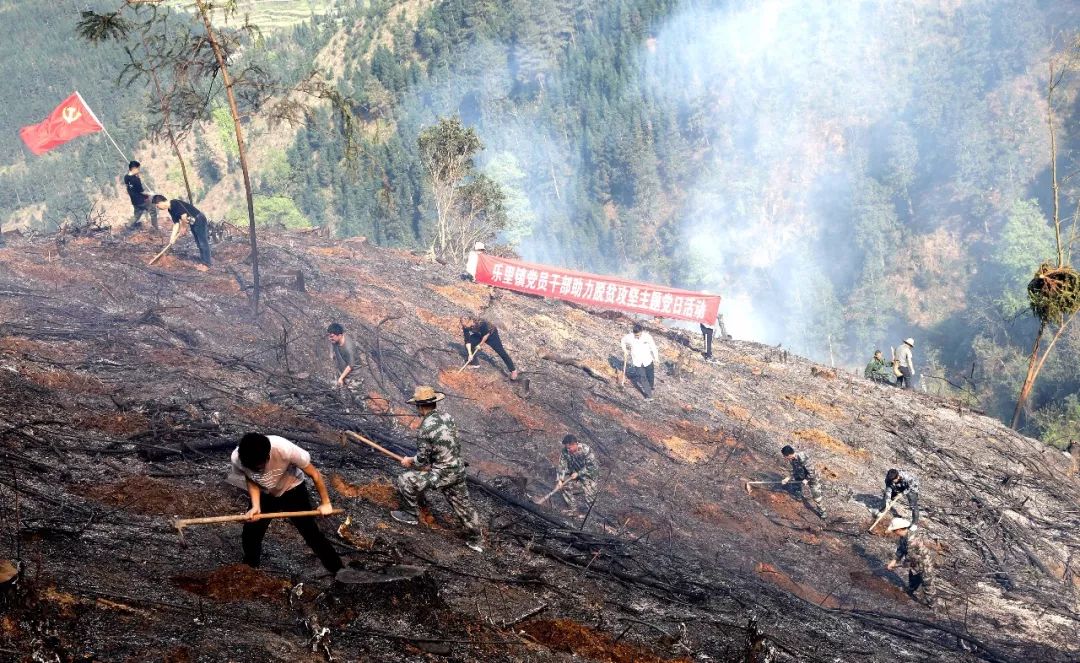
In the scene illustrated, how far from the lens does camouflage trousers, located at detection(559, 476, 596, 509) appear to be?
11938 mm

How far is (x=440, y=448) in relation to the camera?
25.1 ft

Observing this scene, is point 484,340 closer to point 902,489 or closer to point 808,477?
point 808,477

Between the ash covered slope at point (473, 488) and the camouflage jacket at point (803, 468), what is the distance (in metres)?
0.63

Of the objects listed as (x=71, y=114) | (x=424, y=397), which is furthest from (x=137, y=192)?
(x=424, y=397)

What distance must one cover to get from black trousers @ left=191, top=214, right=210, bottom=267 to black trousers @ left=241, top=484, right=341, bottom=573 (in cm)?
1080

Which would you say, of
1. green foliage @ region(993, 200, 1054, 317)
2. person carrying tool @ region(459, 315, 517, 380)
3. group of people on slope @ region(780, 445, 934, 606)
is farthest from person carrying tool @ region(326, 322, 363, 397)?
green foliage @ region(993, 200, 1054, 317)

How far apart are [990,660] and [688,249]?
52.8 m

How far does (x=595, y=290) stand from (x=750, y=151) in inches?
1932

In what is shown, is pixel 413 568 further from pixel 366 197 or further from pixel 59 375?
pixel 366 197

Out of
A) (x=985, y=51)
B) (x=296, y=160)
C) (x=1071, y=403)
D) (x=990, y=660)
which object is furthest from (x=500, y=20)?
(x=990, y=660)

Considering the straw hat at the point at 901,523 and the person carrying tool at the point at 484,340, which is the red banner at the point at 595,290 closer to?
the person carrying tool at the point at 484,340

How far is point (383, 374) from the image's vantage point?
14945 mm

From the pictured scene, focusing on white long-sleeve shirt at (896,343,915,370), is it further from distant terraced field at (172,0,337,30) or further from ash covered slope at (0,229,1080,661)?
distant terraced field at (172,0,337,30)

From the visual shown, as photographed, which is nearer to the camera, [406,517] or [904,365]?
[406,517]
